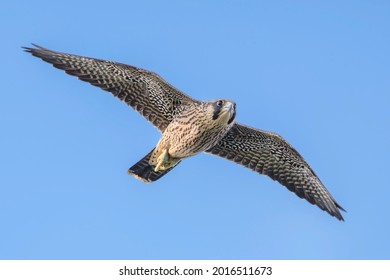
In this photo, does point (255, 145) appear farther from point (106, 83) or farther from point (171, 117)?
point (106, 83)

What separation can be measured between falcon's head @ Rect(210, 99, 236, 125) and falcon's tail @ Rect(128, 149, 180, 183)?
1734 mm

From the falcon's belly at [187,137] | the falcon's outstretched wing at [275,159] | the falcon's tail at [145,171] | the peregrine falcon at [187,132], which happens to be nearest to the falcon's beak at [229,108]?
the peregrine falcon at [187,132]

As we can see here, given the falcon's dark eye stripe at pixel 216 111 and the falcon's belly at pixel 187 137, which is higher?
the falcon's dark eye stripe at pixel 216 111

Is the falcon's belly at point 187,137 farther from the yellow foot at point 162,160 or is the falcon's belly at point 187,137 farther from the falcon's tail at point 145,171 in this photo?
the falcon's tail at point 145,171

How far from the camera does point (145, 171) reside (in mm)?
18578

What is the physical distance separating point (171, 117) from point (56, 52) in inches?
106

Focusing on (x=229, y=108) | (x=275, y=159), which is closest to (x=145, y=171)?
(x=229, y=108)

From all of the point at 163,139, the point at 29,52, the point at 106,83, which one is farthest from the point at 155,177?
the point at 29,52

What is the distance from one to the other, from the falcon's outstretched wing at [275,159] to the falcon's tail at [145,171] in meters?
1.41

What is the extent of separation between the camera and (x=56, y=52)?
18.4m

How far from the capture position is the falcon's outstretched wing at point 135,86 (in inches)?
726

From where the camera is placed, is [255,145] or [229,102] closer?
[229,102]

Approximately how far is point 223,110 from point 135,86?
7.08 feet

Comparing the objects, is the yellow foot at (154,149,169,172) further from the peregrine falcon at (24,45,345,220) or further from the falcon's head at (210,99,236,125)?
the falcon's head at (210,99,236,125)
